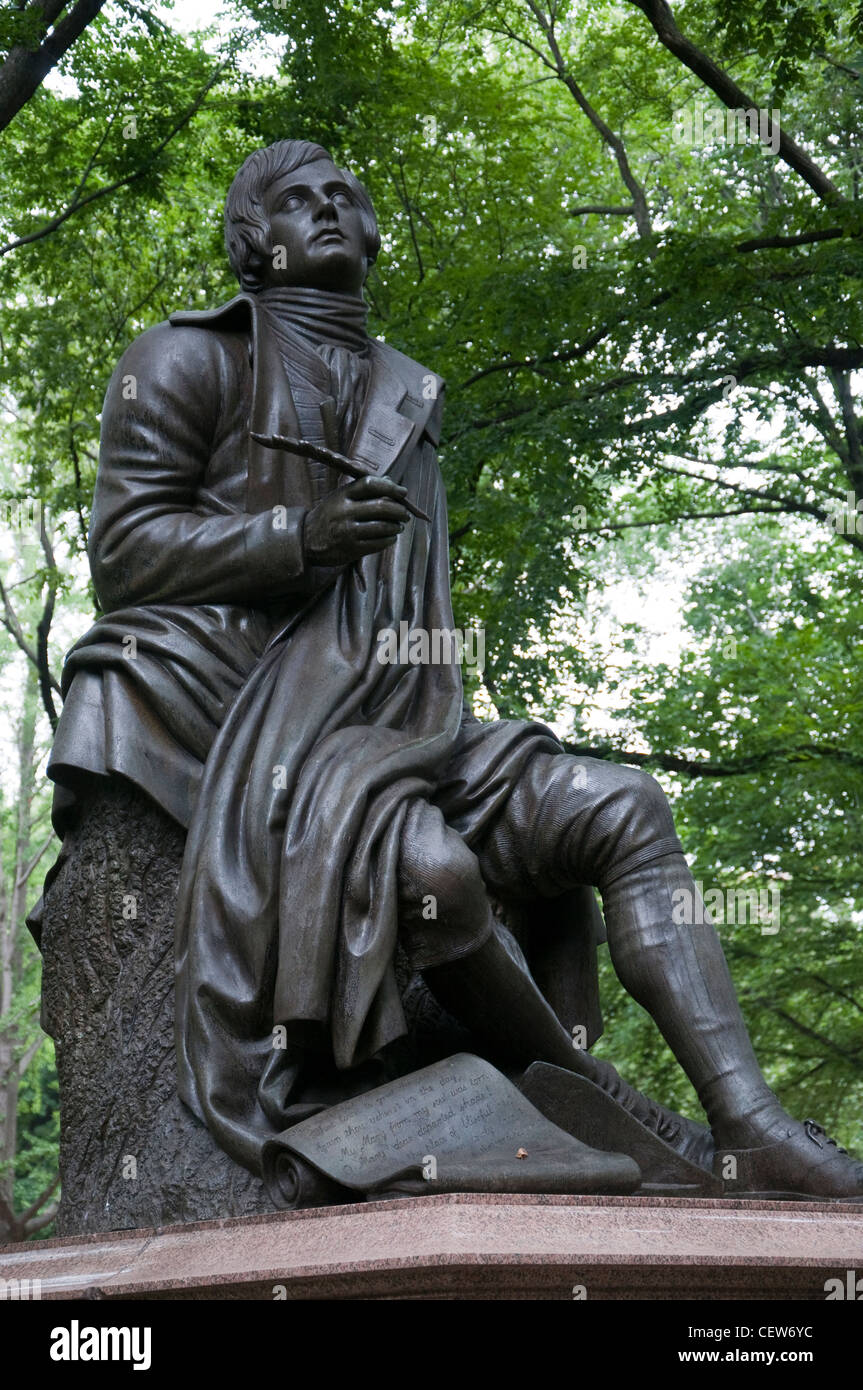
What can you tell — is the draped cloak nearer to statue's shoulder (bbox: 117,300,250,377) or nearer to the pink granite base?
statue's shoulder (bbox: 117,300,250,377)

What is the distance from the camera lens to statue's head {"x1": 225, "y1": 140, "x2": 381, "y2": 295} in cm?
482

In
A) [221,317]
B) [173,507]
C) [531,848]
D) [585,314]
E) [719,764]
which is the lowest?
[531,848]

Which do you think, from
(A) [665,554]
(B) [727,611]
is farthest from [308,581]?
(A) [665,554]

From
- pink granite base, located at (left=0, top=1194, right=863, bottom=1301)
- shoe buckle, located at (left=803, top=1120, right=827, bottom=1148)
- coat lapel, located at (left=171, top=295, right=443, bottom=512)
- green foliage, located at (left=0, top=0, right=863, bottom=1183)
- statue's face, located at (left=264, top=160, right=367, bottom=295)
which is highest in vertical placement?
green foliage, located at (left=0, top=0, right=863, bottom=1183)

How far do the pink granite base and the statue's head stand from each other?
275 centimetres

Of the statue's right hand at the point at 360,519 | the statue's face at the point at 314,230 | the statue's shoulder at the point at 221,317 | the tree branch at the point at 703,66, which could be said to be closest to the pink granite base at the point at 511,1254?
the statue's right hand at the point at 360,519

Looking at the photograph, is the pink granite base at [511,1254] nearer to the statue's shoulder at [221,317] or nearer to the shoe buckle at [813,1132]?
the shoe buckle at [813,1132]

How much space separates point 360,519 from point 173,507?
0.64 metres

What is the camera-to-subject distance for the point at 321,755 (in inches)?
156

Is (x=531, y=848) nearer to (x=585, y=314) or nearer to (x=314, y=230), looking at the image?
(x=314, y=230)

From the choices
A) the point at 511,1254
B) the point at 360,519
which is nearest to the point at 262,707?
the point at 360,519

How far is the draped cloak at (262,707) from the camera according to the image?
3.72m

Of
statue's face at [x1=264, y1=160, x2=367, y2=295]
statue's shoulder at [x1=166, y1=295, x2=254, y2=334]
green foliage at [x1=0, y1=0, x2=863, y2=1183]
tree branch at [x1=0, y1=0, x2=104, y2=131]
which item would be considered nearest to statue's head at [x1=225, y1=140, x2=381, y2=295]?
statue's face at [x1=264, y1=160, x2=367, y2=295]
